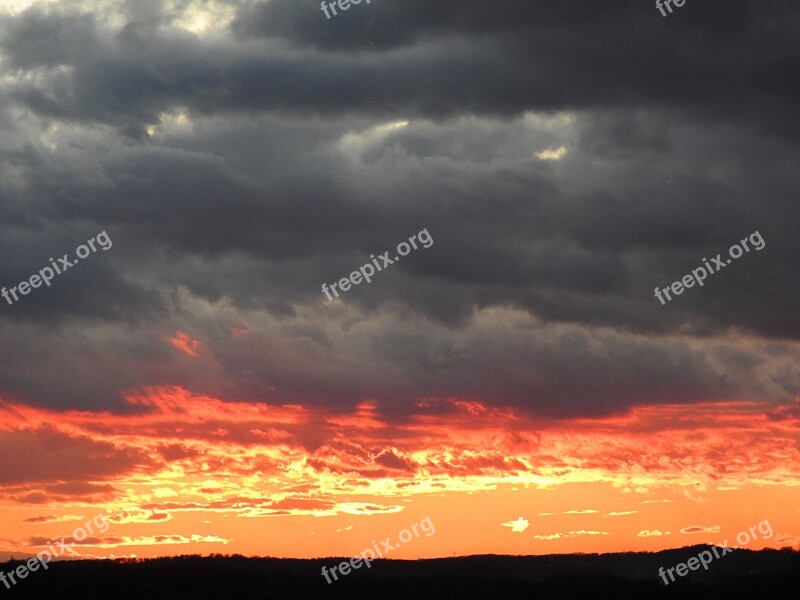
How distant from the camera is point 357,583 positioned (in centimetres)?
9506

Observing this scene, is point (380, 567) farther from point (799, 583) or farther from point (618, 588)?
point (799, 583)

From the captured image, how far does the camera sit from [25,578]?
89.7 metres

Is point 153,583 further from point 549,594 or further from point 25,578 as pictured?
point 549,594

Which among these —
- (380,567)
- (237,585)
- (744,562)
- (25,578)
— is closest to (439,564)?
(380,567)

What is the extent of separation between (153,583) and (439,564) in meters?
28.2

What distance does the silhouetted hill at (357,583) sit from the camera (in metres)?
88.1

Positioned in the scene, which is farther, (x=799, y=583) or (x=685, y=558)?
(x=685, y=558)

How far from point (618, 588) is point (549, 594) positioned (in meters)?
5.76

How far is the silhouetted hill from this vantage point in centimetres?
8812

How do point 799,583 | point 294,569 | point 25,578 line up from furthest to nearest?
point 294,569 → point 25,578 → point 799,583

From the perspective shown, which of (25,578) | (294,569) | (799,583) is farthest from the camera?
(294,569)

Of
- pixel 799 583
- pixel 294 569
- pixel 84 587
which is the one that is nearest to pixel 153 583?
pixel 84 587

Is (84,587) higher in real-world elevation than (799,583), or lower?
higher

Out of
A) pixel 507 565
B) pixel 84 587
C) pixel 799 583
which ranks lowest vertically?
pixel 799 583
